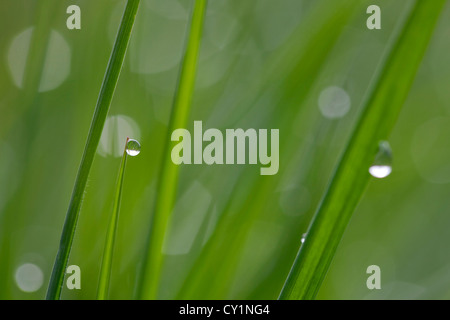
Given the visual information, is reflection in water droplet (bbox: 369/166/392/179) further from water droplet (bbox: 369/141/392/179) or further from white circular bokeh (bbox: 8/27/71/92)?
white circular bokeh (bbox: 8/27/71/92)

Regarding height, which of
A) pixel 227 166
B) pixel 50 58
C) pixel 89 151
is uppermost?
pixel 50 58

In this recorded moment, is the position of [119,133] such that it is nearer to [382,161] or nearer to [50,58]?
[50,58]

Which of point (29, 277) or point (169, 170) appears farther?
point (29, 277)


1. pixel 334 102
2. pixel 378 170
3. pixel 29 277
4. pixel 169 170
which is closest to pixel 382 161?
pixel 378 170

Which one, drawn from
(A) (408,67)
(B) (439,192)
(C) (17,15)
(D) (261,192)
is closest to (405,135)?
(B) (439,192)

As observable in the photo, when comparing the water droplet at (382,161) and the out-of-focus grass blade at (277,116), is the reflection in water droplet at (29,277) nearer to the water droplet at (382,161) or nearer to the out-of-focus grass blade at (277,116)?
the out-of-focus grass blade at (277,116)

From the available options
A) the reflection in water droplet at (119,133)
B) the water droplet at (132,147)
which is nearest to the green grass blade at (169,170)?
the water droplet at (132,147)
